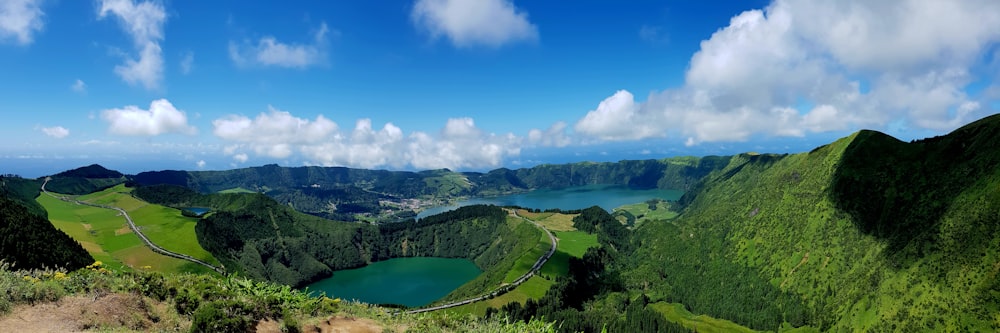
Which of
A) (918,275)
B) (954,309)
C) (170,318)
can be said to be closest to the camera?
(170,318)

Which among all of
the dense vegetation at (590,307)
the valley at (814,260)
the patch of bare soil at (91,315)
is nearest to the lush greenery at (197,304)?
the patch of bare soil at (91,315)

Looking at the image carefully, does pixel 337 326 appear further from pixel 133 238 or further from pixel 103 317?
pixel 133 238

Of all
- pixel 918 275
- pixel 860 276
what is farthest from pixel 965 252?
pixel 860 276

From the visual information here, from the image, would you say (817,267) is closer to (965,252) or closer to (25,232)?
(965,252)

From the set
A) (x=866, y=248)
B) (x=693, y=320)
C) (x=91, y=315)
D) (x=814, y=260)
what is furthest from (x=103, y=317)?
(x=814, y=260)

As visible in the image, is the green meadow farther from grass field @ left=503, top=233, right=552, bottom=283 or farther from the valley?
grass field @ left=503, top=233, right=552, bottom=283

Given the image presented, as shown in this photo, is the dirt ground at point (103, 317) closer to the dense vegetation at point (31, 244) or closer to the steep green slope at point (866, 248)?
the dense vegetation at point (31, 244)
